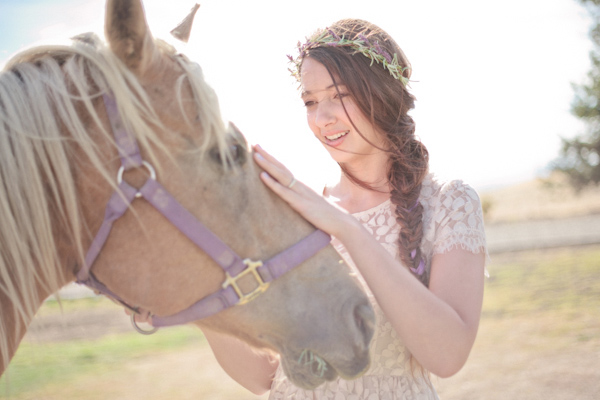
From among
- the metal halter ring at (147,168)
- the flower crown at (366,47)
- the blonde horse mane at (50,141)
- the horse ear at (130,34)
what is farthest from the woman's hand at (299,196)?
the flower crown at (366,47)

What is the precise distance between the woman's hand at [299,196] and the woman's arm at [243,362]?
868mm

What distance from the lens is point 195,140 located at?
1.37 metres

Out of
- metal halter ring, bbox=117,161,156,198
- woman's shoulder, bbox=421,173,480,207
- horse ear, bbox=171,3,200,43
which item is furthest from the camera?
woman's shoulder, bbox=421,173,480,207

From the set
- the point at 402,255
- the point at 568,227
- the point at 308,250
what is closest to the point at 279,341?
the point at 308,250

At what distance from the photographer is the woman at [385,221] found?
1648mm

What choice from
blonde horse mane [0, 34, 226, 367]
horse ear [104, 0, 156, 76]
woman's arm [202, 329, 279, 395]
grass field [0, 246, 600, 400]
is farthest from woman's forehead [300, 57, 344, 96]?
grass field [0, 246, 600, 400]

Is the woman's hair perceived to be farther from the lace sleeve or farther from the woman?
the lace sleeve

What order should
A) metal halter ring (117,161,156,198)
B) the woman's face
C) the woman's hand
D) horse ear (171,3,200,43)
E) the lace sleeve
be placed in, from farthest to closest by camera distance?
the woman's face
the lace sleeve
horse ear (171,3,200,43)
the woman's hand
metal halter ring (117,161,156,198)

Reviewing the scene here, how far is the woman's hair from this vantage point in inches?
82.7

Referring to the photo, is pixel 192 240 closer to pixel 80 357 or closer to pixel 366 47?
pixel 366 47

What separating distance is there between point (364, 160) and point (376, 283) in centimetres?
89

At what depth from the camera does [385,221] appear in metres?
2.22

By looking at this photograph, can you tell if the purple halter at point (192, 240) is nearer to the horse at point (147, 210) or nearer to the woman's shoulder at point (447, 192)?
the horse at point (147, 210)

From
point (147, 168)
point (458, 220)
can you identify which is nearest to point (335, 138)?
point (458, 220)
